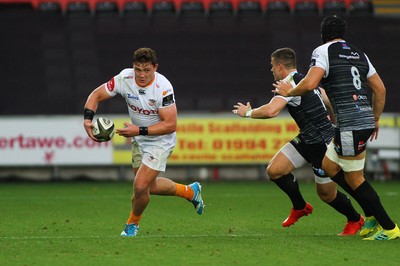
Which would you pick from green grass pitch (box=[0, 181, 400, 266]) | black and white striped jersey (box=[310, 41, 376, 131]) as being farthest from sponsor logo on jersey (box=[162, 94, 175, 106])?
black and white striped jersey (box=[310, 41, 376, 131])

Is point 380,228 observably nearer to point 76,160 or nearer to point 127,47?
point 76,160

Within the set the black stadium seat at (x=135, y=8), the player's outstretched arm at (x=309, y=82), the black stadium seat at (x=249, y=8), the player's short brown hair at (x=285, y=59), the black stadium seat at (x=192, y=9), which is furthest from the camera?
the black stadium seat at (x=249, y=8)

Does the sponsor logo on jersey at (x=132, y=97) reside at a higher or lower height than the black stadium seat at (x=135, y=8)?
higher

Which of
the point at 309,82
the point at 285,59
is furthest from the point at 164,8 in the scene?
the point at 309,82

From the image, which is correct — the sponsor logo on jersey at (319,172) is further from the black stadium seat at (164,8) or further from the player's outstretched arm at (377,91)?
the black stadium seat at (164,8)

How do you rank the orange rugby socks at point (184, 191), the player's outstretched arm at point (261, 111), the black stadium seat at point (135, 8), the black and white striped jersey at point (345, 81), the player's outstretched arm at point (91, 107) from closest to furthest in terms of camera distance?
the black and white striped jersey at point (345, 81)
the player's outstretched arm at point (261, 111)
the player's outstretched arm at point (91, 107)
the orange rugby socks at point (184, 191)
the black stadium seat at point (135, 8)

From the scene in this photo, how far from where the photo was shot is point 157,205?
54.6 ft

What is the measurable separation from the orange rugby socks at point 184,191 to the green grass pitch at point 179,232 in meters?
0.40

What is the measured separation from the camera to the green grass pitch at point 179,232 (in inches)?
370

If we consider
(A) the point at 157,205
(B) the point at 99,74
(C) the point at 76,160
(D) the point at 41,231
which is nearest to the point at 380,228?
(D) the point at 41,231

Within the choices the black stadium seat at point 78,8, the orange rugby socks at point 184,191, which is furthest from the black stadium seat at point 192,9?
the orange rugby socks at point 184,191

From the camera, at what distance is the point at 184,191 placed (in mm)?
12344

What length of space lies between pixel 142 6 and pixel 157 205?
8.50 m

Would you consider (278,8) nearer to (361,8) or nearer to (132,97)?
(361,8)
